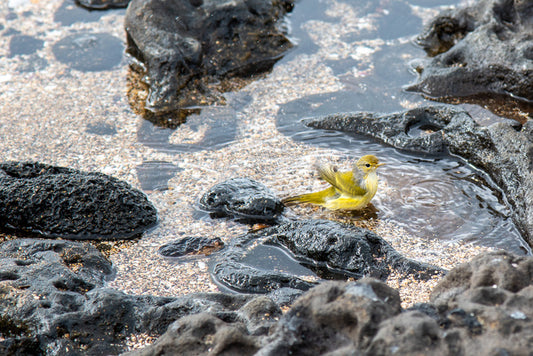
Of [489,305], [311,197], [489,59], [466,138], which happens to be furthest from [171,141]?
[489,305]

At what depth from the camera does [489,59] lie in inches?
255

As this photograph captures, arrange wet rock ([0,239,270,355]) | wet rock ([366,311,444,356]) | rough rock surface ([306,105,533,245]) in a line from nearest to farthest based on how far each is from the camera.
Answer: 1. wet rock ([366,311,444,356])
2. wet rock ([0,239,270,355])
3. rough rock surface ([306,105,533,245])

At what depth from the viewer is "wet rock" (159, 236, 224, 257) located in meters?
4.41

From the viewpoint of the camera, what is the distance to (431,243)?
447 centimetres

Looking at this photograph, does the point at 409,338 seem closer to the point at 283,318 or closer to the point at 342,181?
the point at 283,318

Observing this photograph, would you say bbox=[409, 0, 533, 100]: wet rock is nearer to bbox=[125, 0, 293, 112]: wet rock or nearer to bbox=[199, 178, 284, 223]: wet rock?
bbox=[125, 0, 293, 112]: wet rock

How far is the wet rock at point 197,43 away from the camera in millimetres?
6578

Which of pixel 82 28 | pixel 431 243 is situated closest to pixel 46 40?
pixel 82 28

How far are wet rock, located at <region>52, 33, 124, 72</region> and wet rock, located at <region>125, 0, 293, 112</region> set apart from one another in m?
0.27

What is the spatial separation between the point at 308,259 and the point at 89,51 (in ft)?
16.1

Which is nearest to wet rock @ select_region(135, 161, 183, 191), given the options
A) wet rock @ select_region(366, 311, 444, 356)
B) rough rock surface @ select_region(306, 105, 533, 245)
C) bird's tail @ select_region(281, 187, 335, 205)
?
bird's tail @ select_region(281, 187, 335, 205)

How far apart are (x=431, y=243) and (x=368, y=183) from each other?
29.1 inches

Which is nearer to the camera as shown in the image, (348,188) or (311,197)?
(348,188)

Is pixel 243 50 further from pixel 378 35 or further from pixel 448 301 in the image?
pixel 448 301
